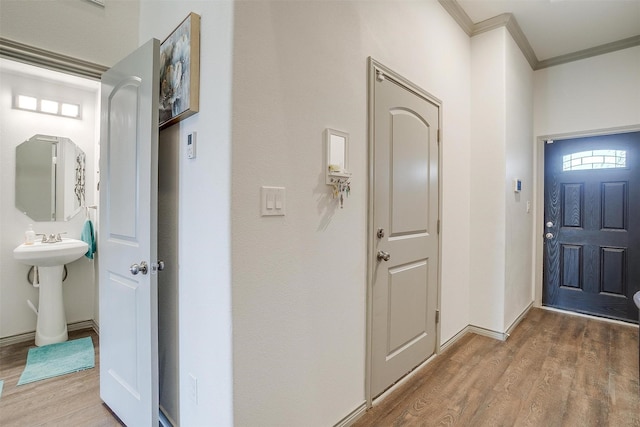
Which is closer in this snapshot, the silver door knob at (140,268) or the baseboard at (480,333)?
the silver door knob at (140,268)

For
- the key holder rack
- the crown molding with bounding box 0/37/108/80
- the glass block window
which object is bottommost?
the key holder rack

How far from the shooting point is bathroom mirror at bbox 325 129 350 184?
1547mm

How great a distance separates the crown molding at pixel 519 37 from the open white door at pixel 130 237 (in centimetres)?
237

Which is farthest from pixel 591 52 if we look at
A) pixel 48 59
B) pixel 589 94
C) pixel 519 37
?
pixel 48 59

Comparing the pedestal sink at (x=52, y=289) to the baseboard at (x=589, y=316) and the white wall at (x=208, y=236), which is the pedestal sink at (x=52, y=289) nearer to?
the white wall at (x=208, y=236)

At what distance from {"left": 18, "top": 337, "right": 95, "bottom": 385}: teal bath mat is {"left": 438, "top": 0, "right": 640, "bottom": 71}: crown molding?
4.03 m

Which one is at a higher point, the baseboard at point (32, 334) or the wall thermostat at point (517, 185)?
the wall thermostat at point (517, 185)

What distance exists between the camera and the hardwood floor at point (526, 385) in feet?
5.80

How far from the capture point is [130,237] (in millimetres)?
1652

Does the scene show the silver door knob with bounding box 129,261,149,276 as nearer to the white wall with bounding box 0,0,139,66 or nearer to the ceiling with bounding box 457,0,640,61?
the white wall with bounding box 0,0,139,66

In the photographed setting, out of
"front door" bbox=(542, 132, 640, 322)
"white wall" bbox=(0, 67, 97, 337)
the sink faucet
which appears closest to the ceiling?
"front door" bbox=(542, 132, 640, 322)

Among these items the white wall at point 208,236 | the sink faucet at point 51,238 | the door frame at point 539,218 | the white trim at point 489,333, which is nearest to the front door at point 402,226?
the white trim at point 489,333

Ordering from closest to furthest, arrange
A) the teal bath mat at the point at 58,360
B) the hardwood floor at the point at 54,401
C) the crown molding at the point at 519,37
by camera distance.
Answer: the hardwood floor at the point at 54,401
the teal bath mat at the point at 58,360
the crown molding at the point at 519,37

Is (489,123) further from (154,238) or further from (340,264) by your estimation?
(154,238)
